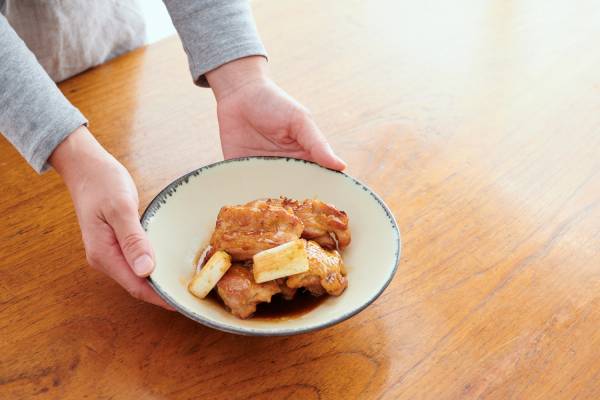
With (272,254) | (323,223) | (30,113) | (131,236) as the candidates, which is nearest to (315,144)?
(323,223)

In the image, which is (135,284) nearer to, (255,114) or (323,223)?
(323,223)

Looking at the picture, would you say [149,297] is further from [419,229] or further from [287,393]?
[419,229]

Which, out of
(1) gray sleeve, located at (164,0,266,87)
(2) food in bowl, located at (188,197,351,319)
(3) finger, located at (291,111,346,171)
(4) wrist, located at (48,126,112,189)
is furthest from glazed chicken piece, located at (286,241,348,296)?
(1) gray sleeve, located at (164,0,266,87)

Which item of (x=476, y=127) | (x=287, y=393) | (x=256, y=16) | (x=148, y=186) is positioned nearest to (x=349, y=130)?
(x=476, y=127)

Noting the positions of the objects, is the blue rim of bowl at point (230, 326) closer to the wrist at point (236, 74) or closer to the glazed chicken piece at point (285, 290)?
the glazed chicken piece at point (285, 290)

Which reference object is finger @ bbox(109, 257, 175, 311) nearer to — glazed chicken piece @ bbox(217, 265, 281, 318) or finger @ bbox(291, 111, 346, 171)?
glazed chicken piece @ bbox(217, 265, 281, 318)

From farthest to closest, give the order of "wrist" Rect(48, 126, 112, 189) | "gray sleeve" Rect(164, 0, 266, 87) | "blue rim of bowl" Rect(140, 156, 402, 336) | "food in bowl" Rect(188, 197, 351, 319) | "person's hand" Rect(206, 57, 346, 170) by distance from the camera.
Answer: "gray sleeve" Rect(164, 0, 266, 87) < "person's hand" Rect(206, 57, 346, 170) < "wrist" Rect(48, 126, 112, 189) < "food in bowl" Rect(188, 197, 351, 319) < "blue rim of bowl" Rect(140, 156, 402, 336)
